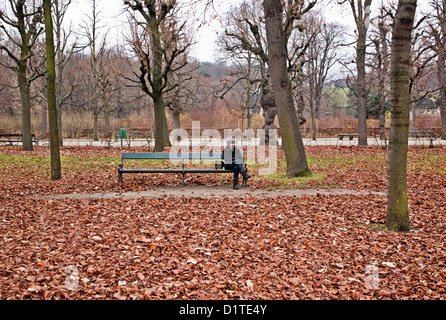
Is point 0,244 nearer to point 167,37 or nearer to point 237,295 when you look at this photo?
point 237,295

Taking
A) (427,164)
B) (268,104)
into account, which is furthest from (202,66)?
(427,164)

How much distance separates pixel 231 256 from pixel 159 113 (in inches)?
614

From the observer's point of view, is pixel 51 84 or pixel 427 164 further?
pixel 427 164

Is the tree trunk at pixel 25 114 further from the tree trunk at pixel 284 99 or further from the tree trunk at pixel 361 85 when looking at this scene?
the tree trunk at pixel 361 85

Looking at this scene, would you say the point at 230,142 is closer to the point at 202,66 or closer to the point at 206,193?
the point at 206,193

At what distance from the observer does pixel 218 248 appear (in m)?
5.41

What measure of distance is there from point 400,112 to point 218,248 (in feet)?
10.8

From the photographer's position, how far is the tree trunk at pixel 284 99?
443 inches

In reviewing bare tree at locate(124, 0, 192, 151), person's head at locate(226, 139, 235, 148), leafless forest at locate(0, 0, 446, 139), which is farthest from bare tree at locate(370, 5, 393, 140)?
person's head at locate(226, 139, 235, 148)

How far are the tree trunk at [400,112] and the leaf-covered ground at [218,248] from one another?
0.40 meters

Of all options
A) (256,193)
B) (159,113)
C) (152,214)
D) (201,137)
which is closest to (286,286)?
(152,214)

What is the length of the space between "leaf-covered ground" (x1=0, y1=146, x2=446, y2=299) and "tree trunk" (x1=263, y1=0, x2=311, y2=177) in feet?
8.33

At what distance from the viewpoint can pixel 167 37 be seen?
19172mm

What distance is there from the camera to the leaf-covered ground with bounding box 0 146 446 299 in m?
4.19
